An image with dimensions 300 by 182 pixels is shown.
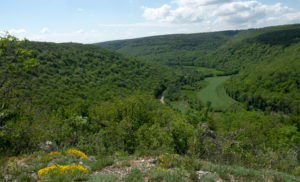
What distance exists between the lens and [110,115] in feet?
80.2

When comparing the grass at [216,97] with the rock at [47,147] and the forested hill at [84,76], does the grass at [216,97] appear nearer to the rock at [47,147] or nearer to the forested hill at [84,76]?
the forested hill at [84,76]

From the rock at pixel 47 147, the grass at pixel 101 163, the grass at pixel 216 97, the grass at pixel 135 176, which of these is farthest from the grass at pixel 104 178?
the grass at pixel 216 97

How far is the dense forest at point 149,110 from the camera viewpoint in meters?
8.94

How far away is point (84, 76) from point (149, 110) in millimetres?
51940

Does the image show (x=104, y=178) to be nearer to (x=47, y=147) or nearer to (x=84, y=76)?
(x=47, y=147)

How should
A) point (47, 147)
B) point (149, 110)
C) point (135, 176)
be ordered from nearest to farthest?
1. point (135, 176)
2. point (47, 147)
3. point (149, 110)

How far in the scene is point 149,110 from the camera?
30875mm

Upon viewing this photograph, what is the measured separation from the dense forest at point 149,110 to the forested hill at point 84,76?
1.48 feet

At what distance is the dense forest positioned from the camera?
29.3 ft

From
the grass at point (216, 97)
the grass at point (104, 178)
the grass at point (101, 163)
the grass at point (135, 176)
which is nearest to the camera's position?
the grass at point (104, 178)

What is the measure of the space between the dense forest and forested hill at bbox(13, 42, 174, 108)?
45 cm

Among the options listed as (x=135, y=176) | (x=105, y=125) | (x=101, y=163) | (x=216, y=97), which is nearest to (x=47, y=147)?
(x=101, y=163)

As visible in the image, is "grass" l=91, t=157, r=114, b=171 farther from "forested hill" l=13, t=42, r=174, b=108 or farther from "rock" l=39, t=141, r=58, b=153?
"forested hill" l=13, t=42, r=174, b=108

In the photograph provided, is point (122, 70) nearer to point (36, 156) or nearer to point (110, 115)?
point (110, 115)
